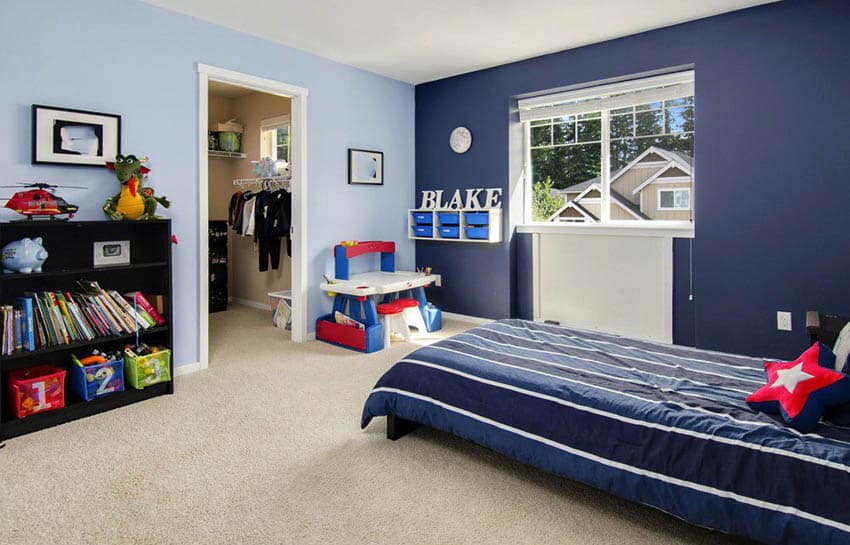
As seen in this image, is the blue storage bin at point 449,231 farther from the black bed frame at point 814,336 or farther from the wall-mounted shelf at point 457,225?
the black bed frame at point 814,336

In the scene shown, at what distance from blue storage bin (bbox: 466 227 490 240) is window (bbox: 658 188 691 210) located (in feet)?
4.88

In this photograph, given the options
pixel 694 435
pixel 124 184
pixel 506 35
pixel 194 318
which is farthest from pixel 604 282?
pixel 124 184

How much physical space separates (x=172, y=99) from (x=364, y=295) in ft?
6.53

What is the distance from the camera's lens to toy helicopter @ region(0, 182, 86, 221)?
2730 millimetres

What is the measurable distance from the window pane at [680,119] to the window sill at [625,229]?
74cm

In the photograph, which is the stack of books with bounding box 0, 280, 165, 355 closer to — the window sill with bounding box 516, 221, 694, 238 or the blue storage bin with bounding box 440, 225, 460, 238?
the blue storage bin with bounding box 440, 225, 460, 238

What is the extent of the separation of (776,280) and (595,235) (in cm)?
137

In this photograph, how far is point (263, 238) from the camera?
536 centimetres

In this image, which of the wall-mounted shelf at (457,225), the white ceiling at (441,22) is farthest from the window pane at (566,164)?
the white ceiling at (441,22)

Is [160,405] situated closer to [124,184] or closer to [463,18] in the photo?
[124,184]

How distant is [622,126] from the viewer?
447cm

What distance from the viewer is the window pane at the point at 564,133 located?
4.78 m

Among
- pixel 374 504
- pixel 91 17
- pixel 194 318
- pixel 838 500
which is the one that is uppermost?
pixel 91 17

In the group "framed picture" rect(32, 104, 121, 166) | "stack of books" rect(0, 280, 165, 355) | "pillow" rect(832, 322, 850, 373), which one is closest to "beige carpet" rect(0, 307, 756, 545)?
"stack of books" rect(0, 280, 165, 355)
